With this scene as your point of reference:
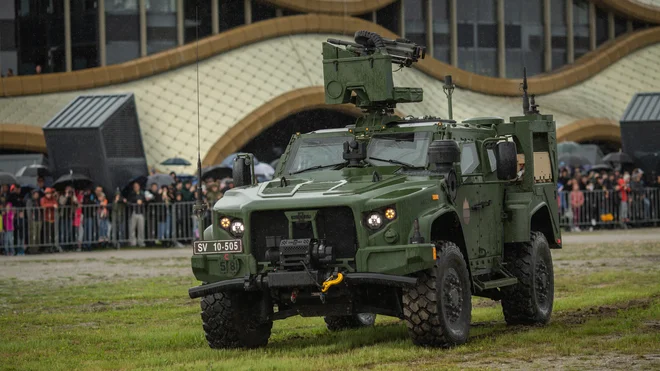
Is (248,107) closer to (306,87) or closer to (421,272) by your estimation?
(306,87)

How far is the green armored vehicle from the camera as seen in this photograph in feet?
41.1

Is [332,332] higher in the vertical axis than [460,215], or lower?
lower

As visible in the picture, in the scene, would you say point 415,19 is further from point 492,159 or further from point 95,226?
point 492,159

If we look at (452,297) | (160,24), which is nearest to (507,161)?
(452,297)

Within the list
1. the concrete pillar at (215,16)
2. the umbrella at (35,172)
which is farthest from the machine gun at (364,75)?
the concrete pillar at (215,16)

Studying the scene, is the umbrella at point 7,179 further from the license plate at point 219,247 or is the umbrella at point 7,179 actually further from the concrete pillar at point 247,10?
the concrete pillar at point 247,10

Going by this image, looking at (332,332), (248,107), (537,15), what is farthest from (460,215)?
(537,15)

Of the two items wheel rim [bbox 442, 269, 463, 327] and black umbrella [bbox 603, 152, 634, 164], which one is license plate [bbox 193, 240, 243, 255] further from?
black umbrella [bbox 603, 152, 634, 164]

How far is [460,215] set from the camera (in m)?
13.6

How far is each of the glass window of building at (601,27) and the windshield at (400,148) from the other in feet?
197

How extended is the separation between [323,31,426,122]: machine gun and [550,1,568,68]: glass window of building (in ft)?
185

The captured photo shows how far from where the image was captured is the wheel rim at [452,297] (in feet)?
42.1

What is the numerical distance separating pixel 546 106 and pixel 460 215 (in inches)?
2052

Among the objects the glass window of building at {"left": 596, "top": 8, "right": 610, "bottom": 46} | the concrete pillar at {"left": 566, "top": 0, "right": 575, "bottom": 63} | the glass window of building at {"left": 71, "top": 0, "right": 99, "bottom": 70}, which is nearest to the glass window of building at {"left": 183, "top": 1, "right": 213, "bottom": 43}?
the glass window of building at {"left": 71, "top": 0, "right": 99, "bottom": 70}
